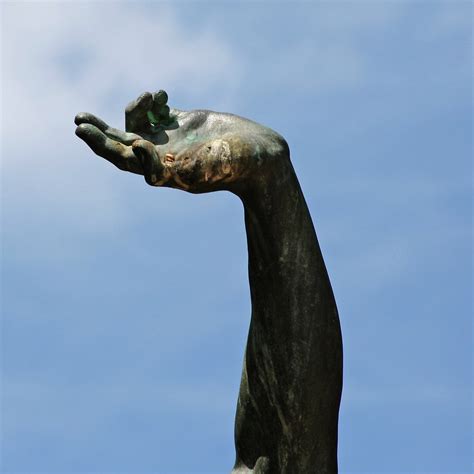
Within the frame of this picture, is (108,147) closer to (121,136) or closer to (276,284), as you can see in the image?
(121,136)

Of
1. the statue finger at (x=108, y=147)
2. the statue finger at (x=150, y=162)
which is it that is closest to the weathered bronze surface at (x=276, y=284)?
the statue finger at (x=108, y=147)

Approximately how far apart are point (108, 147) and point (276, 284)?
0.89m

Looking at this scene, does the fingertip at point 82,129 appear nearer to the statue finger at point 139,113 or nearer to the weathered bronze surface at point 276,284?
the weathered bronze surface at point 276,284

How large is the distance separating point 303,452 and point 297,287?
2.23ft

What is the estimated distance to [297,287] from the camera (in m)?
5.70

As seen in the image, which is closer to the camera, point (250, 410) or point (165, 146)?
point (165, 146)

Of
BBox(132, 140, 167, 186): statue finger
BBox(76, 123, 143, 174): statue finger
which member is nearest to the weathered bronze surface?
BBox(76, 123, 143, 174): statue finger

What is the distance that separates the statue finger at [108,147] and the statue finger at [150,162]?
14cm

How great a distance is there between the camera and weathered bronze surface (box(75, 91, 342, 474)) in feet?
18.3

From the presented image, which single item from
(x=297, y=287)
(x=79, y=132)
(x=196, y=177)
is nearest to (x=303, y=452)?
(x=297, y=287)

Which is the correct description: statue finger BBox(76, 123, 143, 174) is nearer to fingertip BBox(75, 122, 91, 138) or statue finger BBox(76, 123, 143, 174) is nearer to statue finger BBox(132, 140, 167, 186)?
fingertip BBox(75, 122, 91, 138)

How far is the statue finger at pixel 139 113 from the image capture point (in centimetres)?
562

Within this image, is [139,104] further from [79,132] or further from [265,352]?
[265,352]

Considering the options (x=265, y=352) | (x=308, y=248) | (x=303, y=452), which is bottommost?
(x=303, y=452)
